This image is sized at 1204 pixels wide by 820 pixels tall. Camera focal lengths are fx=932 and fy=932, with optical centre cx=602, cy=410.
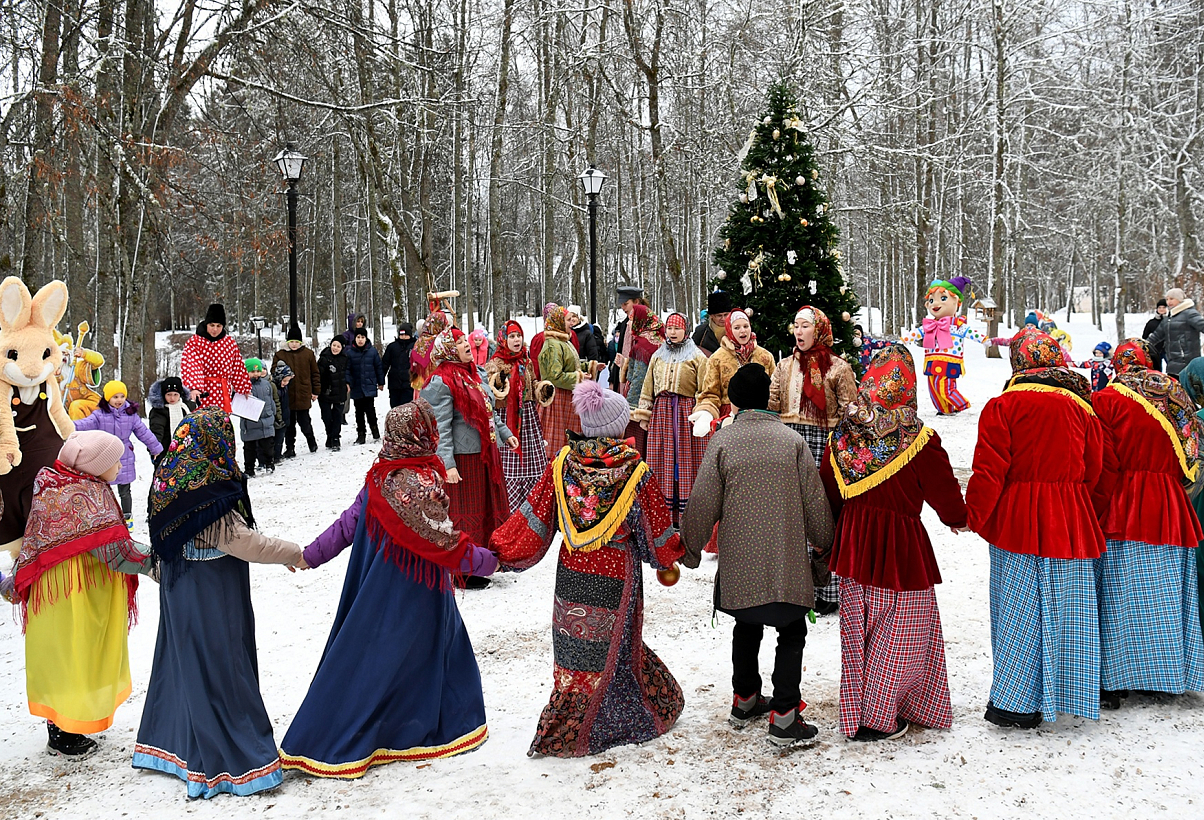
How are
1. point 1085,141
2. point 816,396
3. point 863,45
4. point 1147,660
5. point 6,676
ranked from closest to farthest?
point 1147,660
point 6,676
point 816,396
point 863,45
point 1085,141

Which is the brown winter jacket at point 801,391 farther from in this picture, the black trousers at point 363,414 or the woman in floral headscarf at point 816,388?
Result: the black trousers at point 363,414

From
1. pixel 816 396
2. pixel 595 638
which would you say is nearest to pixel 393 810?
pixel 595 638

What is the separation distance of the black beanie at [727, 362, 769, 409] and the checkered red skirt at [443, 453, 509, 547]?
3245 mm

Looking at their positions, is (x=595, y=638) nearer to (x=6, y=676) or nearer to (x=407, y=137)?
(x=6, y=676)

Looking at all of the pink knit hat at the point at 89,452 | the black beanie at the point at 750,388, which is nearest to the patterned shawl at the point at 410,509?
the pink knit hat at the point at 89,452

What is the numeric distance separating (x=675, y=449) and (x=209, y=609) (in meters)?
4.36

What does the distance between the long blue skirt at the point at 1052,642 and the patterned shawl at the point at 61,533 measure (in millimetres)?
4048

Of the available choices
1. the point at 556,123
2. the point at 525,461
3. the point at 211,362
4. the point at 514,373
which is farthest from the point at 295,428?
the point at 556,123

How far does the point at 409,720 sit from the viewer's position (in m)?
4.19

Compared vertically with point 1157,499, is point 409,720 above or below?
below

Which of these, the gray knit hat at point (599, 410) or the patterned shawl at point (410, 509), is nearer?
the patterned shawl at point (410, 509)

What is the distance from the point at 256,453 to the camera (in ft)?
41.1

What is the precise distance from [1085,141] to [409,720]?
34.5 m

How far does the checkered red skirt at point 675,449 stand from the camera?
7.68m
